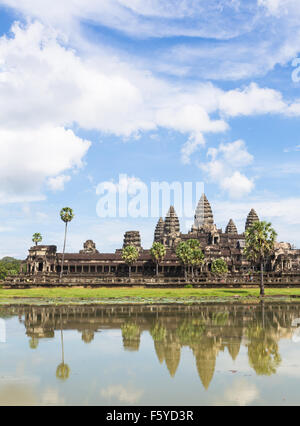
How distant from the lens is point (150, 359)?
22328 mm

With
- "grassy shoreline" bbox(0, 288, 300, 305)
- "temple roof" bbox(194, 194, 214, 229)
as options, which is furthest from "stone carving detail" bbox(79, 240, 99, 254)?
"grassy shoreline" bbox(0, 288, 300, 305)

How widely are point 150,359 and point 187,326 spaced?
11.4m

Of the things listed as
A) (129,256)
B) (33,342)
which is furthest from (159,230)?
(33,342)

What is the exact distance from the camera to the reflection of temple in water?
22.8 m

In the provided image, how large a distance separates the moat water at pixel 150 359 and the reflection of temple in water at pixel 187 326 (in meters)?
0.07

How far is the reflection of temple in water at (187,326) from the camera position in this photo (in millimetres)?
22766

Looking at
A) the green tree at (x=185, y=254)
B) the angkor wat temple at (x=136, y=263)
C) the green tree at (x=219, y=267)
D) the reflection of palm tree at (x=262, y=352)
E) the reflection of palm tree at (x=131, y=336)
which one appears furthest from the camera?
the angkor wat temple at (x=136, y=263)

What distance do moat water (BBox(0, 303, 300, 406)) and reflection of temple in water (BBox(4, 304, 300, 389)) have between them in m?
0.07

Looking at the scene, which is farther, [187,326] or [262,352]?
[187,326]

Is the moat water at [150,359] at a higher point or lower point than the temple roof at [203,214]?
lower

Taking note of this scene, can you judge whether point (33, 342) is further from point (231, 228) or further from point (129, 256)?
point (231, 228)

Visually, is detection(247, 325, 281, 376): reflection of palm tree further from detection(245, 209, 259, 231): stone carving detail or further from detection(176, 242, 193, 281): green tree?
detection(245, 209, 259, 231): stone carving detail

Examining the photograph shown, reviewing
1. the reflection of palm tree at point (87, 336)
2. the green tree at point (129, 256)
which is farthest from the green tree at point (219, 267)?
the reflection of palm tree at point (87, 336)

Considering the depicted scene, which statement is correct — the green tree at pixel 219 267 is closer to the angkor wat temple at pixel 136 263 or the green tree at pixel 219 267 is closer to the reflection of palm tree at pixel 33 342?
the angkor wat temple at pixel 136 263
